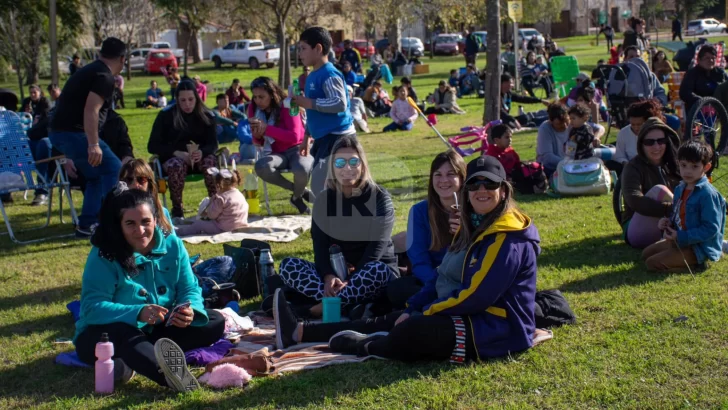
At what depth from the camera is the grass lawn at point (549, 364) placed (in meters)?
4.09

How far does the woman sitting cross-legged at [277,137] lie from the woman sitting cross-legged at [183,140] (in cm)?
54

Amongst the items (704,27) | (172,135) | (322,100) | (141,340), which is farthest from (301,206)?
(704,27)

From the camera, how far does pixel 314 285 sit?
5.81 metres

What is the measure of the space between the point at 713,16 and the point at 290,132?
67848 millimetres

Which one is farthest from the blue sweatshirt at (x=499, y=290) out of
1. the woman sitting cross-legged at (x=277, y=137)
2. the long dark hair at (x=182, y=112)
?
the long dark hair at (x=182, y=112)

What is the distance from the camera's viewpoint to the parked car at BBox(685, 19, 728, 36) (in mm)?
56281

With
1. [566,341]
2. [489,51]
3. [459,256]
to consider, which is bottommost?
[566,341]

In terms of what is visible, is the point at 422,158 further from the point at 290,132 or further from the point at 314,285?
the point at 314,285

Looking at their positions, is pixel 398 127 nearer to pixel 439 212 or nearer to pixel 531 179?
pixel 531 179

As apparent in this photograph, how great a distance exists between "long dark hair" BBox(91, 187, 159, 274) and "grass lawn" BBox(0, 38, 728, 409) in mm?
673

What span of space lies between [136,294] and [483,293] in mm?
1886

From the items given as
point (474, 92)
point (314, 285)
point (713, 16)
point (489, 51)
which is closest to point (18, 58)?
point (474, 92)

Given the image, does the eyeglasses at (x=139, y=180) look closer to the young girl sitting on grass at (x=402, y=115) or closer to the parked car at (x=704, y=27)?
the young girl sitting on grass at (x=402, y=115)

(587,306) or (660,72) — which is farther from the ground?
(660,72)
